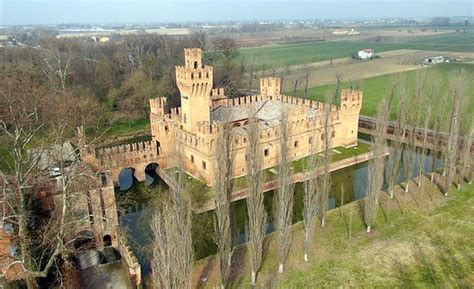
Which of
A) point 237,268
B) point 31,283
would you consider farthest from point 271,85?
point 31,283

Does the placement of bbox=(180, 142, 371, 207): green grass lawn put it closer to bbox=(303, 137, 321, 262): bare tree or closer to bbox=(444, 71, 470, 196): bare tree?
bbox=(303, 137, 321, 262): bare tree

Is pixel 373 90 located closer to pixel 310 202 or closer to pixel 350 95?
pixel 350 95

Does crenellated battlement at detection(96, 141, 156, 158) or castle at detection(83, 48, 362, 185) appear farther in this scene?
crenellated battlement at detection(96, 141, 156, 158)

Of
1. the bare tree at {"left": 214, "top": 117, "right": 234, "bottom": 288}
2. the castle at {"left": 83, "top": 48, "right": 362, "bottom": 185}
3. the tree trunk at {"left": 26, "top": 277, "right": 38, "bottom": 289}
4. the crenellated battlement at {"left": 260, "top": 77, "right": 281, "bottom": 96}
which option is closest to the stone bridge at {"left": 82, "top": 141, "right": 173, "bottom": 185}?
the castle at {"left": 83, "top": 48, "right": 362, "bottom": 185}

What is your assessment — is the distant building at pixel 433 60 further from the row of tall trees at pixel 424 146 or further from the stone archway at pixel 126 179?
the stone archway at pixel 126 179

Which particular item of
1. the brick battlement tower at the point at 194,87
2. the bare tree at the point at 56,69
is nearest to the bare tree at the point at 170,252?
the brick battlement tower at the point at 194,87

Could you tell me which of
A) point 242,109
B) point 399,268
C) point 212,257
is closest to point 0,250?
point 212,257

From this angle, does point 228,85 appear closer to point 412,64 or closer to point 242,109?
point 242,109

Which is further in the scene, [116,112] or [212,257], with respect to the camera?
[116,112]
